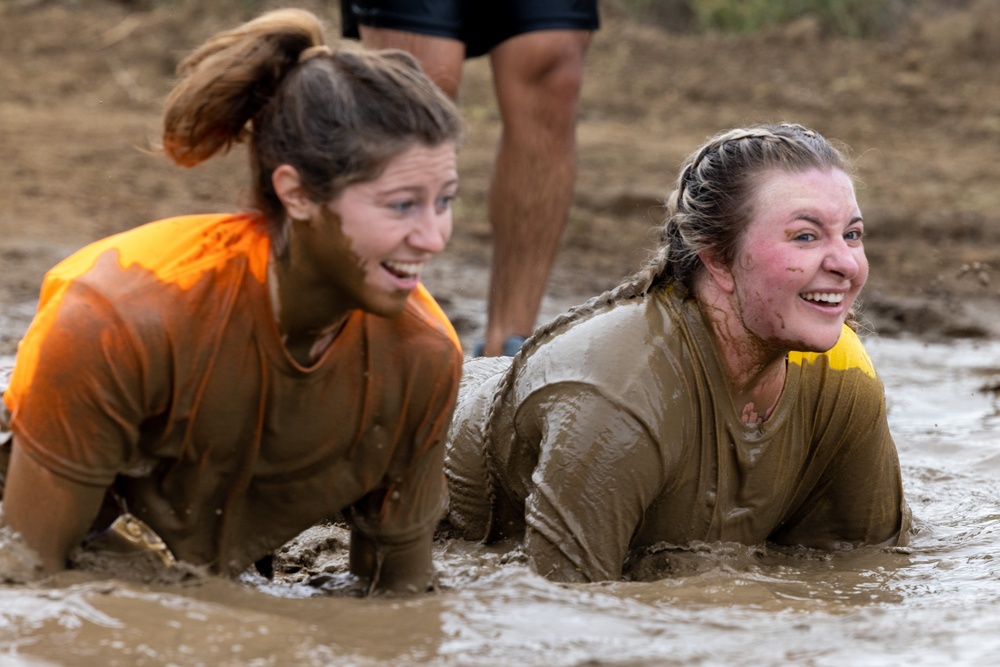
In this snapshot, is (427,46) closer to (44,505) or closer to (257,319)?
(257,319)

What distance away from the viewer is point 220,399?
2971mm

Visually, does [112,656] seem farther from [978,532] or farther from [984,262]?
[984,262]

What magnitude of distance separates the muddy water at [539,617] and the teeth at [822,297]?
2.04 ft

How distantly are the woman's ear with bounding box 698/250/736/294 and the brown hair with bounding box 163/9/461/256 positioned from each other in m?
0.88

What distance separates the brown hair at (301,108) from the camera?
2836 mm

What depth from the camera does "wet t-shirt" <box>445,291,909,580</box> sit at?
11.3ft

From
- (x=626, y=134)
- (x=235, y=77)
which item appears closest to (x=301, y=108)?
(x=235, y=77)

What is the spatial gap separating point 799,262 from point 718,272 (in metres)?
0.21

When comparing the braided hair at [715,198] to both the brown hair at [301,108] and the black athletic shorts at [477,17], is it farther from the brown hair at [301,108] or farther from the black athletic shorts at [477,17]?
the black athletic shorts at [477,17]

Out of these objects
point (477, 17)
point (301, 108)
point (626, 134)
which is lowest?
point (301, 108)

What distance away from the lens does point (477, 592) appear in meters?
3.19

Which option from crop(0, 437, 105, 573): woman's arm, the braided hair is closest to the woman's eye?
crop(0, 437, 105, 573): woman's arm

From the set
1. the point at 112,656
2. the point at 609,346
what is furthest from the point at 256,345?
the point at 609,346

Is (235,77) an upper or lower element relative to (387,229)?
upper
